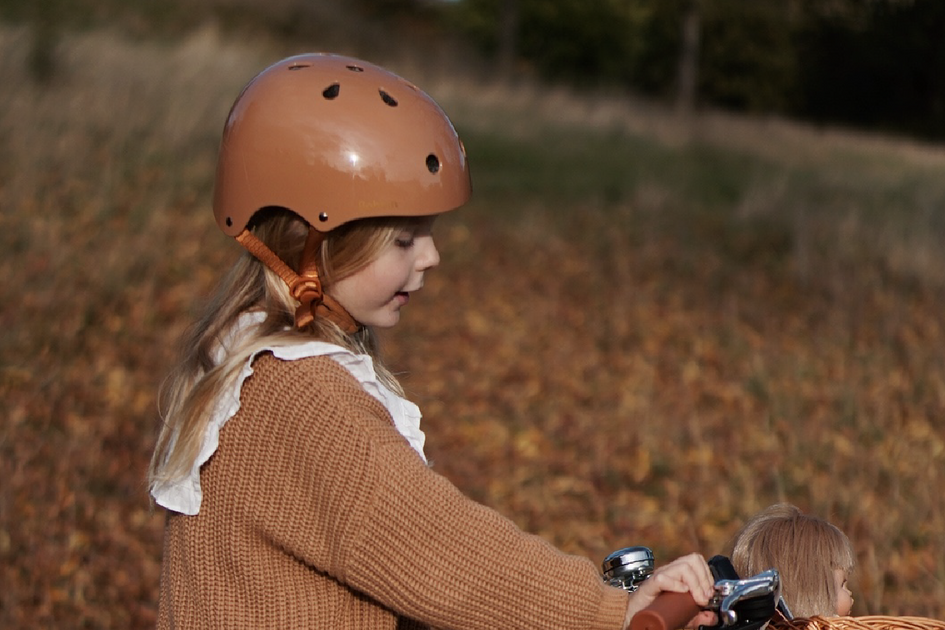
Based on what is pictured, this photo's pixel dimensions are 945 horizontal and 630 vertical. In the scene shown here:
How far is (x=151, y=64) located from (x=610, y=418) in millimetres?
7898

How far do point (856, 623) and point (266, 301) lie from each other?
1143mm

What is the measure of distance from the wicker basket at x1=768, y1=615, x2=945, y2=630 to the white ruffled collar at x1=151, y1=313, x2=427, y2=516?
64cm

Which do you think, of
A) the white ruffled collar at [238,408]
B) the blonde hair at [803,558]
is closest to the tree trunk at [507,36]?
the blonde hair at [803,558]

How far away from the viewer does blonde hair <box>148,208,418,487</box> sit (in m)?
1.98

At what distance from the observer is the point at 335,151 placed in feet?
6.59

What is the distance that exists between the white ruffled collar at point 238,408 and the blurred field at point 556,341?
0.52 m

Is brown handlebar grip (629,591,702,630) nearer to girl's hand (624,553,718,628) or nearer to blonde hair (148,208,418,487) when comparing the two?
girl's hand (624,553,718,628)

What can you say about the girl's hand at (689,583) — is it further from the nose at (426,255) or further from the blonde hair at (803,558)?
the nose at (426,255)

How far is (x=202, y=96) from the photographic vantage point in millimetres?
12203

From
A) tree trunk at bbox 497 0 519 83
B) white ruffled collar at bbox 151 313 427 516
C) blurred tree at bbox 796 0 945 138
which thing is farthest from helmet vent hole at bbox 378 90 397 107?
tree trunk at bbox 497 0 519 83

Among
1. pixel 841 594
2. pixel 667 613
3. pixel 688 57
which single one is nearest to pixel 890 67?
pixel 688 57

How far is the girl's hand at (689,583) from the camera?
1.67 meters

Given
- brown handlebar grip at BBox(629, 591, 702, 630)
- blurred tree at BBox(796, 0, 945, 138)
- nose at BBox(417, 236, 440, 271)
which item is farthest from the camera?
blurred tree at BBox(796, 0, 945, 138)

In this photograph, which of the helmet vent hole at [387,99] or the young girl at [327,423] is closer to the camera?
the young girl at [327,423]
